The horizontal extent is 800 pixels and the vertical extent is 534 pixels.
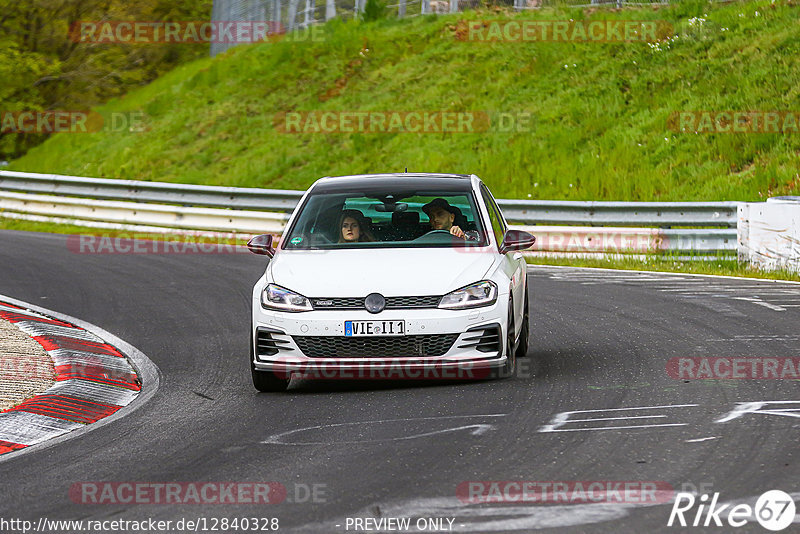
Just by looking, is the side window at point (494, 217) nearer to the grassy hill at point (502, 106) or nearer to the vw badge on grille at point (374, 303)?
the vw badge on grille at point (374, 303)

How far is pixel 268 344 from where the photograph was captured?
8.89m

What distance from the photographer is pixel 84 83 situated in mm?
40844

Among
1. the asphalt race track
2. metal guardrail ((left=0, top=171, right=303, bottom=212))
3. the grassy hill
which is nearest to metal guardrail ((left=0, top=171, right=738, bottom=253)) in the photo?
metal guardrail ((left=0, top=171, right=303, bottom=212))

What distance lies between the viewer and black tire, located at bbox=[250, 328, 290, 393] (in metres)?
9.02

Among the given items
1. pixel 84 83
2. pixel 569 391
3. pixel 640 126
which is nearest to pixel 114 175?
pixel 84 83

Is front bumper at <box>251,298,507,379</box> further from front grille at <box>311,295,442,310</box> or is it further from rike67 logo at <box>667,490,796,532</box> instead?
rike67 logo at <box>667,490,796,532</box>

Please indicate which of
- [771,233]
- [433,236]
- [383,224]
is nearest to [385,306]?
[433,236]

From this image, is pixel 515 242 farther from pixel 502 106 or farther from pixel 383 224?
pixel 502 106

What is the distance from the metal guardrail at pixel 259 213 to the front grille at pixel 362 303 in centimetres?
967

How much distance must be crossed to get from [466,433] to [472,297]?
1682 millimetres

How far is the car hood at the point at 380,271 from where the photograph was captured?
28.6 ft

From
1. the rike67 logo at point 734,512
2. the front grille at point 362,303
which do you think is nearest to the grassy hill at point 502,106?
the front grille at point 362,303

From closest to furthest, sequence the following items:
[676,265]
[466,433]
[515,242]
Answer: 1. [466,433]
2. [515,242]
3. [676,265]

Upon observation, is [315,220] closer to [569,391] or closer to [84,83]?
[569,391]
